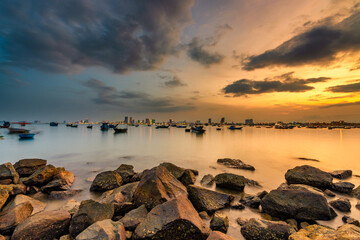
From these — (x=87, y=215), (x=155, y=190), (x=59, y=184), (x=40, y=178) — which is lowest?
(x=59, y=184)

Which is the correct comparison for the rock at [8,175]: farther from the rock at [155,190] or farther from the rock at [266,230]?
the rock at [266,230]

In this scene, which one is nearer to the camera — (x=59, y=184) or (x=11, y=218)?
(x=11, y=218)

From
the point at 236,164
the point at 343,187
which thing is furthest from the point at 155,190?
the point at 236,164

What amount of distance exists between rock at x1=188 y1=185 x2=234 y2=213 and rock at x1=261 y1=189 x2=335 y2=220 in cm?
188

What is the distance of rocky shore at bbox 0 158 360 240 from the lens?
15.6 feet

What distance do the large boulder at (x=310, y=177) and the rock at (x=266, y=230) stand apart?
709 centimetres

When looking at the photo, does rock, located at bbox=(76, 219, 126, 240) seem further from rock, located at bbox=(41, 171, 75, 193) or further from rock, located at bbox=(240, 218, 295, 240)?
rock, located at bbox=(41, 171, 75, 193)

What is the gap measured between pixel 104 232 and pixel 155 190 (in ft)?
8.25

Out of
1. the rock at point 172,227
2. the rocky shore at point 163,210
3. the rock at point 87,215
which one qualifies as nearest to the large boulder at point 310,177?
the rocky shore at point 163,210

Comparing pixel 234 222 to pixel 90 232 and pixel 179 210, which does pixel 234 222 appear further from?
pixel 90 232

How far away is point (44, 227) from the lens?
5.02 m

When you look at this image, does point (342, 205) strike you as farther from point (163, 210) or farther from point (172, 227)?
point (163, 210)

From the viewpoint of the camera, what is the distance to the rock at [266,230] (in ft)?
17.0

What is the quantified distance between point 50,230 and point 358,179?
2115 centimetres
